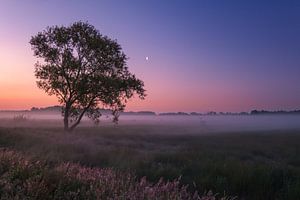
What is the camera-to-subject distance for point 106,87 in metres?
40.8

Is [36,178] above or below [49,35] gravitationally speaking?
below

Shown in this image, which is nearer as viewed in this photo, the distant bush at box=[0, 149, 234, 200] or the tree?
the distant bush at box=[0, 149, 234, 200]

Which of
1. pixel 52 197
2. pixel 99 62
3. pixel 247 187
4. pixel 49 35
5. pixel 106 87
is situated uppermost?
pixel 49 35

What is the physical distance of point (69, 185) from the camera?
7.27 m

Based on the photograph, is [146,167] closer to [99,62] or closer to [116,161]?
[116,161]

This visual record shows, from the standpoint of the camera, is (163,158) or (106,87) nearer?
(163,158)

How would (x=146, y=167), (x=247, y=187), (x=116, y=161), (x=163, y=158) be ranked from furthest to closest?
(x=163, y=158) < (x=116, y=161) < (x=146, y=167) < (x=247, y=187)

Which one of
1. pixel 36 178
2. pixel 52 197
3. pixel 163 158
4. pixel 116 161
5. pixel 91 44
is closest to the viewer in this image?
pixel 52 197

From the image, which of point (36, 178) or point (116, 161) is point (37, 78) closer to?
point (116, 161)

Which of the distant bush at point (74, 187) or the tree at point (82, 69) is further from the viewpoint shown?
the tree at point (82, 69)

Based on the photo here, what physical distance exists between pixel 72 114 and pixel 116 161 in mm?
24035

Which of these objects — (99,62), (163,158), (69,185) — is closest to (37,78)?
(99,62)

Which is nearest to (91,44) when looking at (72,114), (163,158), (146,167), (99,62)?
(99,62)

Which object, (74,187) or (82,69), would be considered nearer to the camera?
(74,187)
